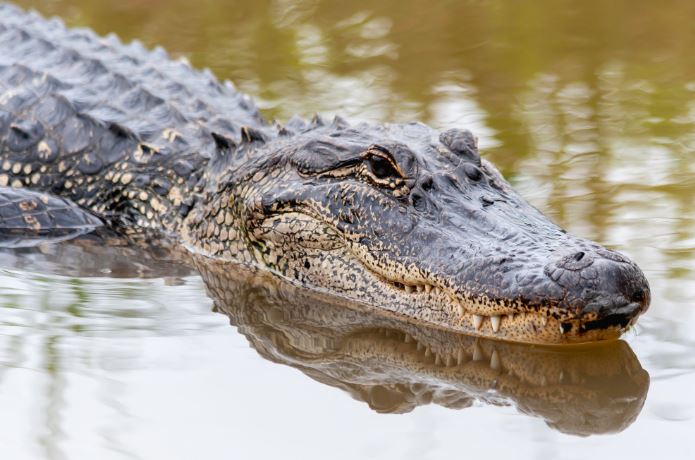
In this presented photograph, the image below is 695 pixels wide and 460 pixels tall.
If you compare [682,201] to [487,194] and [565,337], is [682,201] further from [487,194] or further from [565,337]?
[565,337]

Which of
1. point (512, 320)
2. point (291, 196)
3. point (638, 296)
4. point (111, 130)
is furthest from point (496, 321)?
point (111, 130)

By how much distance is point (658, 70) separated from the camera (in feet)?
30.3

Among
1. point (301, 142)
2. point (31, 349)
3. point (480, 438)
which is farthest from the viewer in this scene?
point (301, 142)

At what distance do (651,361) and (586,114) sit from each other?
4085 millimetres

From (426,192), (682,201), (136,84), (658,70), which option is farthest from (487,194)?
(658,70)

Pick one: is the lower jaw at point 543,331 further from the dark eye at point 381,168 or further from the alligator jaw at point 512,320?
the dark eye at point 381,168

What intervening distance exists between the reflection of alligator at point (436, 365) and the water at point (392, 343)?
12 millimetres

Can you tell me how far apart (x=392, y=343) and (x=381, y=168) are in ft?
3.15

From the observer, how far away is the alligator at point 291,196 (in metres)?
4.64

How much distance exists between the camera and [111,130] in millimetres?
6777

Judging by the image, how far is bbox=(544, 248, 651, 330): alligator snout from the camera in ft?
14.5

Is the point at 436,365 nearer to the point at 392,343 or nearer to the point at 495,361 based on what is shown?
the point at 495,361

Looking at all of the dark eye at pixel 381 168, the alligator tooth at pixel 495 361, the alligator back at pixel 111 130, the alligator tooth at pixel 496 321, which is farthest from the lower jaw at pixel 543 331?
the alligator back at pixel 111 130

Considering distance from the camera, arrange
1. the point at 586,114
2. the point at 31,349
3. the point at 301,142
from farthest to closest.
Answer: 1. the point at 586,114
2. the point at 301,142
3. the point at 31,349
